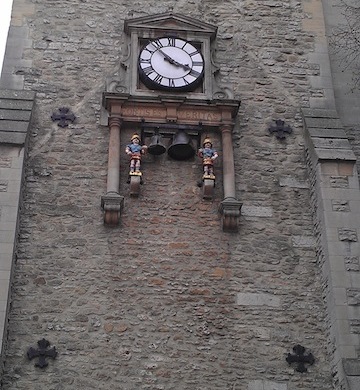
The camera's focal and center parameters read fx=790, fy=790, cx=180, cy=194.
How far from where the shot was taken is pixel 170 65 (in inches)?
464

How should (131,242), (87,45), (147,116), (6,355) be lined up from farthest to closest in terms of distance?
1. (87,45)
2. (147,116)
3. (131,242)
4. (6,355)

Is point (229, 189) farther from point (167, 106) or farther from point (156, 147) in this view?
point (167, 106)

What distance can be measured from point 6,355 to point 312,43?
6.81 metres

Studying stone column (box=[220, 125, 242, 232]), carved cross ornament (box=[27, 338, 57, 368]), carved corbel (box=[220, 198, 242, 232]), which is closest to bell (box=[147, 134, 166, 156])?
stone column (box=[220, 125, 242, 232])

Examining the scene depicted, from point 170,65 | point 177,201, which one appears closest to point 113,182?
point 177,201

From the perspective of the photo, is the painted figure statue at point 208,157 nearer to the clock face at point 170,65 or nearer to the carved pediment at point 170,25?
the clock face at point 170,65

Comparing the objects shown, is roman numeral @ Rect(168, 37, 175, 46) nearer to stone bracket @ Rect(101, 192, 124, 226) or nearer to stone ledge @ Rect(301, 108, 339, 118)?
stone ledge @ Rect(301, 108, 339, 118)

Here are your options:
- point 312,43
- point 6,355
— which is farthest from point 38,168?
point 312,43

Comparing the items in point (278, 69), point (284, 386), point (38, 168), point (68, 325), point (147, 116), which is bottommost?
point (284, 386)

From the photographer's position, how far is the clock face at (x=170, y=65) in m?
11.7

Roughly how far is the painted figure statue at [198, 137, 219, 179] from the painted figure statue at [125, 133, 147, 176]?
0.82 metres

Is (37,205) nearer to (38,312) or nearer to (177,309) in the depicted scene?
(38,312)

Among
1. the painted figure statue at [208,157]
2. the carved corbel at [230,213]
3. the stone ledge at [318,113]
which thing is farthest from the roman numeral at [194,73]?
the carved corbel at [230,213]

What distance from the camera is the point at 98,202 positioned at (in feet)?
35.2
